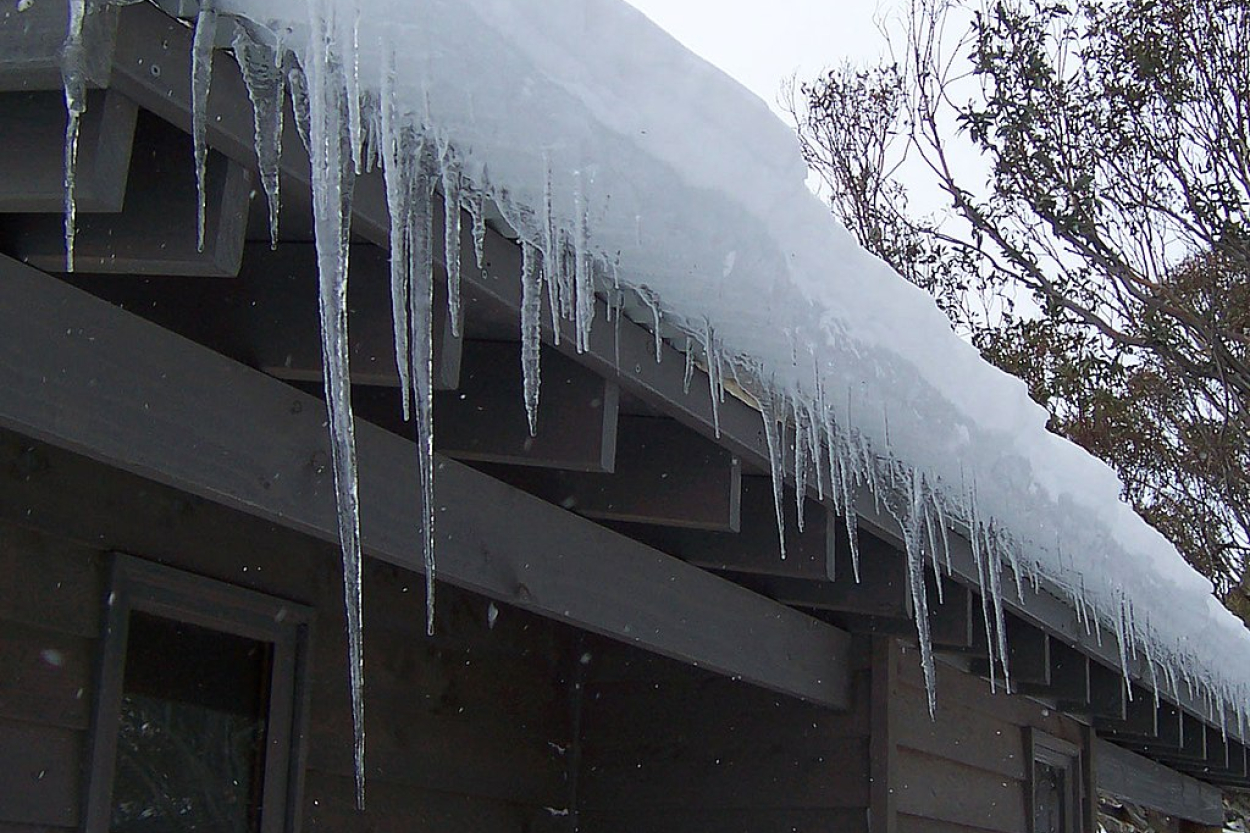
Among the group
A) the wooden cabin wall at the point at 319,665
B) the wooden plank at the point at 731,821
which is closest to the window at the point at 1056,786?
the wooden plank at the point at 731,821

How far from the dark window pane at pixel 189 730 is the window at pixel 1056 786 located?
3.32 m

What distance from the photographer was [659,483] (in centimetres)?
288

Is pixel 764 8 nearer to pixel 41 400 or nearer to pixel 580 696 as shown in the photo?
pixel 580 696

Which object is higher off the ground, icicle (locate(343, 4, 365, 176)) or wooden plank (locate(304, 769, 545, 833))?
icicle (locate(343, 4, 365, 176))

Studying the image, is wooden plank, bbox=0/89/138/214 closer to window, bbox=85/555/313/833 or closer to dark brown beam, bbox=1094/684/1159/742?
window, bbox=85/555/313/833

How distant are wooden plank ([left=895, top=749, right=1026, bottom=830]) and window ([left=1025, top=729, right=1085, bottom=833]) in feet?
1.14

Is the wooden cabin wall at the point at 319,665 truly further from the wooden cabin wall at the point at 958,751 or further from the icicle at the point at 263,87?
the icicle at the point at 263,87

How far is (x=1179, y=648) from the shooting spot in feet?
15.4

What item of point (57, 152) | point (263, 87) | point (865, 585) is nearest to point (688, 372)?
point (263, 87)

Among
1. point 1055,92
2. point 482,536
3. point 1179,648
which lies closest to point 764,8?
point 1055,92

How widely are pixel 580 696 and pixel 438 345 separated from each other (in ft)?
8.85

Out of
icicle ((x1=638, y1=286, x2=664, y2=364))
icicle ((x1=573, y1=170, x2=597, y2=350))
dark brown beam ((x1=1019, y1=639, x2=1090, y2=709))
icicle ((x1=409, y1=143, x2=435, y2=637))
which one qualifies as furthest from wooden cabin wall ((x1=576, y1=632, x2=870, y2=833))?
icicle ((x1=409, y1=143, x2=435, y2=637))

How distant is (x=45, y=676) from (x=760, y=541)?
5.04 feet

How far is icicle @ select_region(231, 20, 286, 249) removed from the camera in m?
1.48
